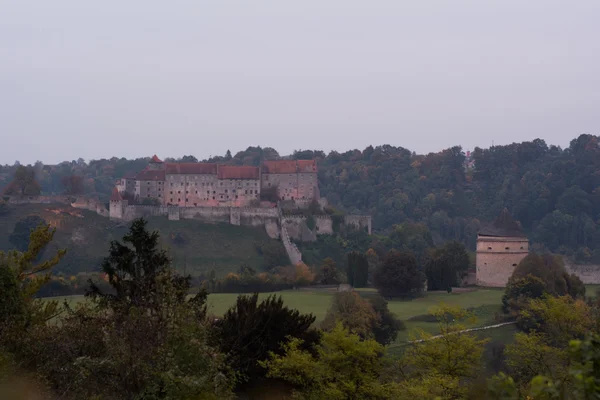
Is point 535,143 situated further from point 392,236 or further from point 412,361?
point 412,361

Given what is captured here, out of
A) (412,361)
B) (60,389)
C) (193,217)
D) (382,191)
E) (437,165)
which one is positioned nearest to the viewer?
(60,389)

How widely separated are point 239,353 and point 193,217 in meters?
60.6

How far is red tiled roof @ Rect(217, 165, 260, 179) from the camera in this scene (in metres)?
89.3

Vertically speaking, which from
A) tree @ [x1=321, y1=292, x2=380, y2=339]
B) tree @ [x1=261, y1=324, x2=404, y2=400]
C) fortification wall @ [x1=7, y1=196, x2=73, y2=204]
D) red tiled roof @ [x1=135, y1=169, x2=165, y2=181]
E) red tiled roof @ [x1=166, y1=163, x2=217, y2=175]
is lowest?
tree @ [x1=321, y1=292, x2=380, y2=339]

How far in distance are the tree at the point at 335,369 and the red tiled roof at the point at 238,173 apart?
6745 centimetres

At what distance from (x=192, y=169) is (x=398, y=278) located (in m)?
40.4

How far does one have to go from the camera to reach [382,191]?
132 meters

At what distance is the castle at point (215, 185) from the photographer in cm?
8831

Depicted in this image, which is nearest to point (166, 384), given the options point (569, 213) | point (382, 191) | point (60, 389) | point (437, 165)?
point (60, 389)

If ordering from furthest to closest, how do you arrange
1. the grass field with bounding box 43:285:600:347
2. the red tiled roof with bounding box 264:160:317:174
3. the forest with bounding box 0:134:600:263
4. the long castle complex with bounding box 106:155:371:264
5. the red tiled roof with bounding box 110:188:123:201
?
the forest with bounding box 0:134:600:263 → the red tiled roof with bounding box 264:160:317:174 → the red tiled roof with bounding box 110:188:123:201 → the long castle complex with bounding box 106:155:371:264 → the grass field with bounding box 43:285:600:347

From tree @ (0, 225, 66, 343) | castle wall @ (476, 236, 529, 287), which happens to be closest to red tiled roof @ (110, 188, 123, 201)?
castle wall @ (476, 236, 529, 287)

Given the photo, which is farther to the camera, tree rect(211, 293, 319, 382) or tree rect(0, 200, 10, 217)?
tree rect(0, 200, 10, 217)

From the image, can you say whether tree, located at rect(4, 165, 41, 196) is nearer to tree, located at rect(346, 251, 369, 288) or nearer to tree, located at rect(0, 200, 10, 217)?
tree, located at rect(0, 200, 10, 217)

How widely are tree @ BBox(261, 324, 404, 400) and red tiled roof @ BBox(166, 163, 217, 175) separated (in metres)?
68.6
